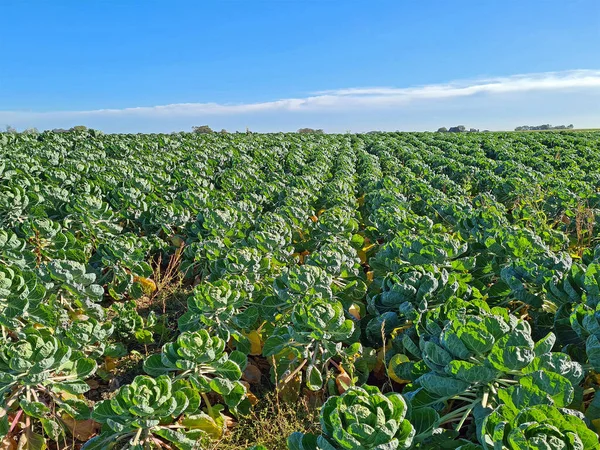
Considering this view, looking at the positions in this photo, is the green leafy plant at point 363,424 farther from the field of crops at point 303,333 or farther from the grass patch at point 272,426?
the grass patch at point 272,426

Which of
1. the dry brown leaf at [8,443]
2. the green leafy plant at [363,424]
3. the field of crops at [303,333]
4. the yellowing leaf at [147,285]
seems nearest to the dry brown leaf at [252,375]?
the field of crops at [303,333]

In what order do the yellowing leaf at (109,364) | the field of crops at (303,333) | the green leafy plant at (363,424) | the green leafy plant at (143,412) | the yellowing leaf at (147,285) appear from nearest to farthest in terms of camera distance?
the green leafy plant at (363,424) → the field of crops at (303,333) → the green leafy plant at (143,412) → the yellowing leaf at (109,364) → the yellowing leaf at (147,285)

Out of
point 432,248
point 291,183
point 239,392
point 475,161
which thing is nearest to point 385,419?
point 239,392

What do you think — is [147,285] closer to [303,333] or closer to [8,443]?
[8,443]

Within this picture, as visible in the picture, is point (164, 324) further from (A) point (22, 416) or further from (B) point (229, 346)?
(A) point (22, 416)

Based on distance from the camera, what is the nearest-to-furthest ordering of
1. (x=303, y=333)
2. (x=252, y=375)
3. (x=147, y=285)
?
(x=303, y=333)
(x=252, y=375)
(x=147, y=285)

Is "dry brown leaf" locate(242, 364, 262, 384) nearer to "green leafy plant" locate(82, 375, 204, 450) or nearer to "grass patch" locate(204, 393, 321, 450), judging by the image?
"grass patch" locate(204, 393, 321, 450)

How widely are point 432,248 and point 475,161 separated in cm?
1292

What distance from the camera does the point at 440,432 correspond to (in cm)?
209

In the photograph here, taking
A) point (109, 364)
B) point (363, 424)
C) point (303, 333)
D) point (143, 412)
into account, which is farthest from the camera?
point (109, 364)

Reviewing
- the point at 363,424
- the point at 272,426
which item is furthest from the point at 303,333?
the point at 363,424

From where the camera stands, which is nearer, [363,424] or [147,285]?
[363,424]

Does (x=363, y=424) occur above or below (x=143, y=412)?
above

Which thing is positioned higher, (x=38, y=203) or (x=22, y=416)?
(x=38, y=203)
